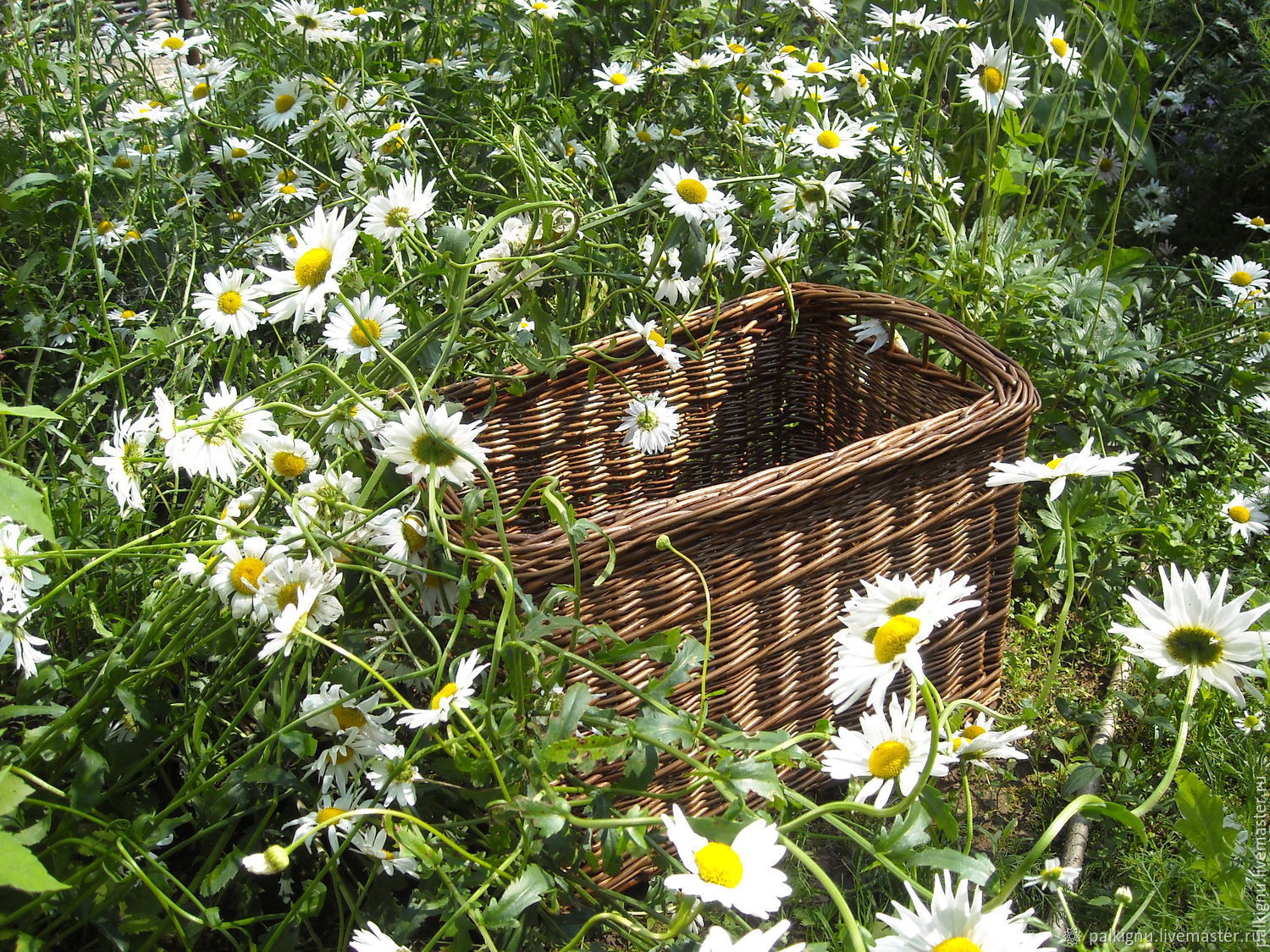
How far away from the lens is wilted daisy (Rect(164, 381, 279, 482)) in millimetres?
905

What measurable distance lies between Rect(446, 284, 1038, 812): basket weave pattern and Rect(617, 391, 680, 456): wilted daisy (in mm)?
54

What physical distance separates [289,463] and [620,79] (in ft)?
3.12

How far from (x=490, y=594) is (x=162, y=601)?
331mm

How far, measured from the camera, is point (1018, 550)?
1.44m

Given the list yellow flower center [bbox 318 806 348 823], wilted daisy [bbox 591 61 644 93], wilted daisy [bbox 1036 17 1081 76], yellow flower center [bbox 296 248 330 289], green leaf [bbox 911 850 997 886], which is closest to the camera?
green leaf [bbox 911 850 997 886]

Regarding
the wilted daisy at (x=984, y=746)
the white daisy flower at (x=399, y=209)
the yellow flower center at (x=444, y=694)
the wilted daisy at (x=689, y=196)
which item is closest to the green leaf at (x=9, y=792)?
the yellow flower center at (x=444, y=694)

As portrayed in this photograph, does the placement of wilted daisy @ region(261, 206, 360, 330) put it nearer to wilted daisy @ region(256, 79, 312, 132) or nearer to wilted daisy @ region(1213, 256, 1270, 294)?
wilted daisy @ region(256, 79, 312, 132)

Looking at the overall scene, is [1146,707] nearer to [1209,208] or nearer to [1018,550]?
[1018,550]

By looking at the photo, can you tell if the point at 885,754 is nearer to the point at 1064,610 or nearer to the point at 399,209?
the point at 1064,610

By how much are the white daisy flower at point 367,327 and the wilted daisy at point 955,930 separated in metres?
0.64

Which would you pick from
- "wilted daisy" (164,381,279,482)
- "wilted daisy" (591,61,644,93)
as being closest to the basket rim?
"wilted daisy" (164,381,279,482)

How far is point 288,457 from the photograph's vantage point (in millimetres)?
972

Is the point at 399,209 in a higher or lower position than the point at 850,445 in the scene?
higher

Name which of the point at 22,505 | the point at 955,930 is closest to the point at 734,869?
the point at 955,930
